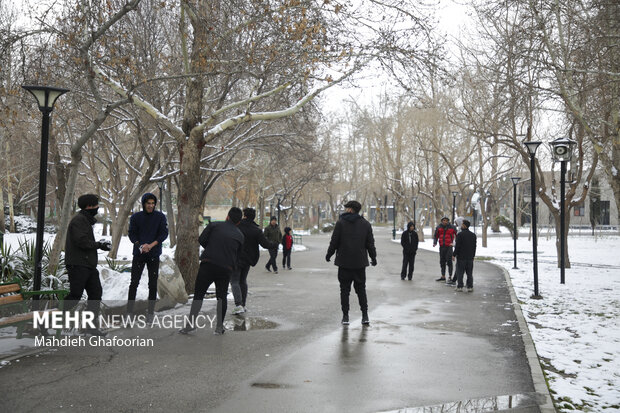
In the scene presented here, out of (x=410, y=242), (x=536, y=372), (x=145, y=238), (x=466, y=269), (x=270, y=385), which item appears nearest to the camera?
(x=270, y=385)

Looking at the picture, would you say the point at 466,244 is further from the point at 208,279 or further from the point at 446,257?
the point at 208,279

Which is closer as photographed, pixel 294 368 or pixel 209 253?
pixel 294 368

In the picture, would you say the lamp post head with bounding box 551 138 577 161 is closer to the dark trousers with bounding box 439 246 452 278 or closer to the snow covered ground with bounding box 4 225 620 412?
the snow covered ground with bounding box 4 225 620 412

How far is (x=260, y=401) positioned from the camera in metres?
5.03

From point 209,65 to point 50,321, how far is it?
282 inches

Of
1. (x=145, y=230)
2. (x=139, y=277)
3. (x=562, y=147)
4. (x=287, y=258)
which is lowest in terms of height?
(x=287, y=258)

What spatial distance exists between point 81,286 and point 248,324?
256 cm

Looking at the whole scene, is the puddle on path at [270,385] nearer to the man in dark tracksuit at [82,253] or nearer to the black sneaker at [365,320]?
the man in dark tracksuit at [82,253]

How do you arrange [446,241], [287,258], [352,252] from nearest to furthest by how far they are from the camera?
[352,252] < [446,241] < [287,258]

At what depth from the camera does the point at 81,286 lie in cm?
737

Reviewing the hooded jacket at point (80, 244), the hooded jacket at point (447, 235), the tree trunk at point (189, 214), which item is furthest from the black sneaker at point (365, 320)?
the hooded jacket at point (447, 235)

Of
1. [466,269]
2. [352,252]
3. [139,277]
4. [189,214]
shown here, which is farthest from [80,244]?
[466,269]

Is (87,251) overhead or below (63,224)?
below

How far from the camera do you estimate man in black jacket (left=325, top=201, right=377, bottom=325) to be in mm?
8836
